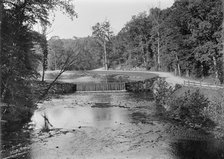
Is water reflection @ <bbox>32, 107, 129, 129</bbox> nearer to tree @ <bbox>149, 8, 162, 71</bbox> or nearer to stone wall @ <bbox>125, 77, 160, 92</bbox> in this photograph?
stone wall @ <bbox>125, 77, 160, 92</bbox>

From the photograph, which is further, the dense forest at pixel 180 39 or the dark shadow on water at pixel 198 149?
the dense forest at pixel 180 39

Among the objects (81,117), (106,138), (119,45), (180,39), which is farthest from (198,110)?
(119,45)

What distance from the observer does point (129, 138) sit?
20.7m

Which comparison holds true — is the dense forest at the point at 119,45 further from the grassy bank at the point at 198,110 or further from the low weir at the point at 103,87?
the grassy bank at the point at 198,110

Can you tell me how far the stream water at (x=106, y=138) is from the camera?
56.3 feet

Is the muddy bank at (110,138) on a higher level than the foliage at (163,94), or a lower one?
lower

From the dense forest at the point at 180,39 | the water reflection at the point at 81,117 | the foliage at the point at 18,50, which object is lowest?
the water reflection at the point at 81,117

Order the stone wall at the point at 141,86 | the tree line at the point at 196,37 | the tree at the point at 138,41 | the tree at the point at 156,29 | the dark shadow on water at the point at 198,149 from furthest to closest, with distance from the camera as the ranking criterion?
1. the tree at the point at 138,41
2. the tree at the point at 156,29
3. the stone wall at the point at 141,86
4. the tree line at the point at 196,37
5. the dark shadow on water at the point at 198,149

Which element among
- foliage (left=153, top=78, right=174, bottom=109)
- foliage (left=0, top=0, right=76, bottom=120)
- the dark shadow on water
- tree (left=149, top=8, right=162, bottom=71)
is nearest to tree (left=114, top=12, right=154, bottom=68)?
tree (left=149, top=8, right=162, bottom=71)

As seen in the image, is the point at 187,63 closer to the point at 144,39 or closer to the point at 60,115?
the point at 60,115

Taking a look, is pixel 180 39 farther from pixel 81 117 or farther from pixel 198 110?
pixel 81 117

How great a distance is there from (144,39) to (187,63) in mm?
36045

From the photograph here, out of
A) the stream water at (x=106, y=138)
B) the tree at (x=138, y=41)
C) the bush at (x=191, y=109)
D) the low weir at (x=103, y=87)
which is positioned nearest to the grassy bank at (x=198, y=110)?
the bush at (x=191, y=109)

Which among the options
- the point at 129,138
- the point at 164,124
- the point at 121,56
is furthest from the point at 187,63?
the point at 121,56
